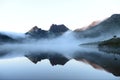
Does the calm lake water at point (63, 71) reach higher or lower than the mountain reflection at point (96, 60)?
lower

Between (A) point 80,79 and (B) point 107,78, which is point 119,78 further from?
(A) point 80,79

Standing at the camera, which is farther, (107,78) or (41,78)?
(41,78)

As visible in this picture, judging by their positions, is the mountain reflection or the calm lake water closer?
the calm lake water

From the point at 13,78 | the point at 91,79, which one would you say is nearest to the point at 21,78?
the point at 13,78

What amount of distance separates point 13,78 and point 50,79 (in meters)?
6.63

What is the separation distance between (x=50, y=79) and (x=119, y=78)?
11076 mm

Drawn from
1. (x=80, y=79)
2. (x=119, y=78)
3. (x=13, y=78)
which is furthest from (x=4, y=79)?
(x=119, y=78)

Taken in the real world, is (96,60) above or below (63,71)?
above

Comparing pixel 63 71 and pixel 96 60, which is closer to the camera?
pixel 63 71

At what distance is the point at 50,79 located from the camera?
45.1m

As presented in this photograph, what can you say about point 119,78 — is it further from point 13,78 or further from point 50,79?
point 13,78

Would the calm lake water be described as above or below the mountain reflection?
below

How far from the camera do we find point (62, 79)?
44375 millimetres

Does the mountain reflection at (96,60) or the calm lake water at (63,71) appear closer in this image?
the calm lake water at (63,71)
